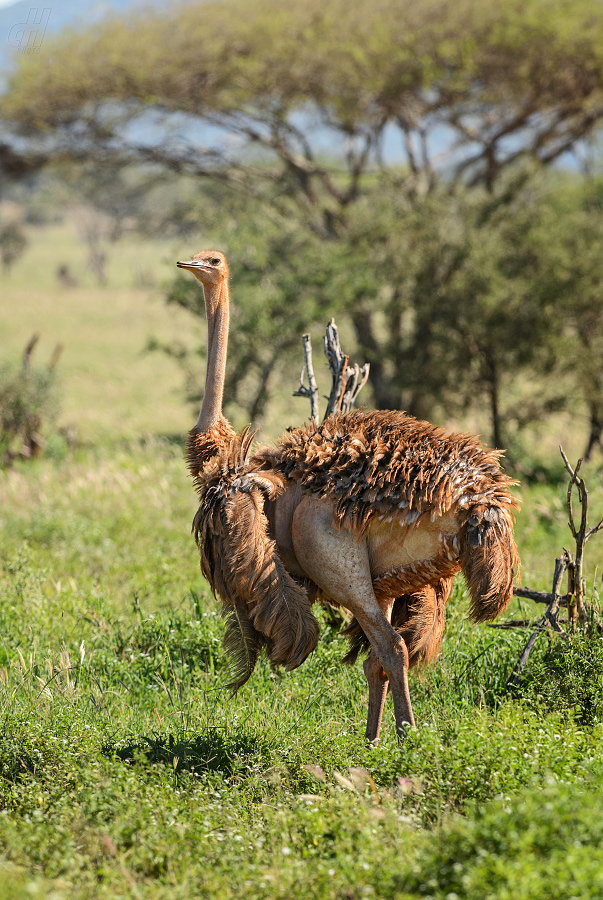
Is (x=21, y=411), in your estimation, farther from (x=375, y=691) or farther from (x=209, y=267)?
(x=375, y=691)

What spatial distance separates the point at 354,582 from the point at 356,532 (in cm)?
25

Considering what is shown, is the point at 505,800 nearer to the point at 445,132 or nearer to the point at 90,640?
the point at 90,640

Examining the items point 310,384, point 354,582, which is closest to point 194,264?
point 310,384

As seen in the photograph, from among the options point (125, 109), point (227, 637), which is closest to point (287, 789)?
point (227, 637)

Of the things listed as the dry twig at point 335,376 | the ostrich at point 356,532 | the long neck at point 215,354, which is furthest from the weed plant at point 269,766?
the long neck at point 215,354

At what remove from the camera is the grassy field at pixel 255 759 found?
323cm

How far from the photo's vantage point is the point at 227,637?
4.75 m

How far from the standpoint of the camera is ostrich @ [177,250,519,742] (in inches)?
170

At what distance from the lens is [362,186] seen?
750 inches

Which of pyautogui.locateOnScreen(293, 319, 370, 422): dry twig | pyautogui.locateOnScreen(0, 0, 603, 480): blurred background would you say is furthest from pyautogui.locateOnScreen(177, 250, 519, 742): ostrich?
pyautogui.locateOnScreen(0, 0, 603, 480): blurred background

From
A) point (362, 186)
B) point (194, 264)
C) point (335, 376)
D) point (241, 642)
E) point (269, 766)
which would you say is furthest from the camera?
point (362, 186)

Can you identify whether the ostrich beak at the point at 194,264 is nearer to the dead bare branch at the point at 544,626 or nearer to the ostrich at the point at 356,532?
the ostrich at the point at 356,532

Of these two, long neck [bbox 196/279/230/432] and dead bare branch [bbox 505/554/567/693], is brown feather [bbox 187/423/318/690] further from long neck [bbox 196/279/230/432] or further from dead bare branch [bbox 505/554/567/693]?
dead bare branch [bbox 505/554/567/693]

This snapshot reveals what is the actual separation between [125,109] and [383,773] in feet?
50.5
